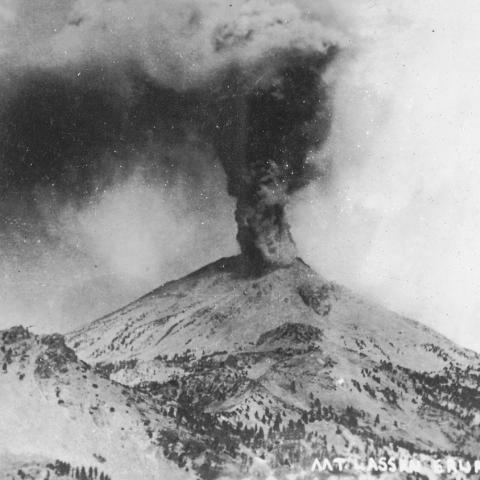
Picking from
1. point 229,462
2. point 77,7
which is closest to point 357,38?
point 77,7

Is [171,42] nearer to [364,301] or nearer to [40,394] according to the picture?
[40,394]

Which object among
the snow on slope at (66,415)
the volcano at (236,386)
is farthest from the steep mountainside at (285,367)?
the snow on slope at (66,415)

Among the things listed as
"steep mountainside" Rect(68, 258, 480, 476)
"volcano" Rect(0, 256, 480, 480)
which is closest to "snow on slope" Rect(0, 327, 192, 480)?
"volcano" Rect(0, 256, 480, 480)

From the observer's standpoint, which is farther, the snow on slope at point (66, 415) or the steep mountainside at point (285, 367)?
the steep mountainside at point (285, 367)

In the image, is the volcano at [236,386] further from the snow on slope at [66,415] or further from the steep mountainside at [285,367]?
the steep mountainside at [285,367]

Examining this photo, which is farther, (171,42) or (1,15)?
(171,42)

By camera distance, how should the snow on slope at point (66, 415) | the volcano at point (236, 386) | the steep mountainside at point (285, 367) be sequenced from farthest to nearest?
the steep mountainside at point (285, 367), the volcano at point (236, 386), the snow on slope at point (66, 415)

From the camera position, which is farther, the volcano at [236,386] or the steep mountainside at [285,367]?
the steep mountainside at [285,367]

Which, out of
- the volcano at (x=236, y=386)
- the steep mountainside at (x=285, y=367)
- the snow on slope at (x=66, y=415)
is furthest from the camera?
the steep mountainside at (x=285, y=367)
